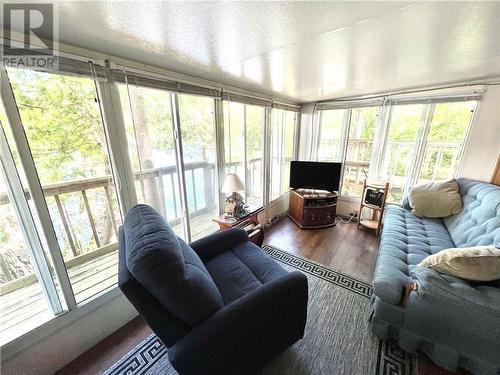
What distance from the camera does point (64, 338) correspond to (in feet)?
4.33

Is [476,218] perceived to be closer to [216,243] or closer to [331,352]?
[331,352]

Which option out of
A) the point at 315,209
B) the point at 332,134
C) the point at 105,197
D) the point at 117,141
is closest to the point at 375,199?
the point at 315,209

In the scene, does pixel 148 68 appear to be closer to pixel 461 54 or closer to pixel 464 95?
pixel 461 54

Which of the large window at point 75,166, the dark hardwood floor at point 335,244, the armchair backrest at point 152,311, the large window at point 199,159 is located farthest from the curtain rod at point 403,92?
the armchair backrest at point 152,311

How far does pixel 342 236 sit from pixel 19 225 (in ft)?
10.8

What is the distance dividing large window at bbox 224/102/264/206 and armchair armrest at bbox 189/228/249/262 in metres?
0.96

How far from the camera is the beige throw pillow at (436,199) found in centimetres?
224

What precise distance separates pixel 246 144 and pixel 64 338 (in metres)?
2.49

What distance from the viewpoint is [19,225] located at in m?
1.17

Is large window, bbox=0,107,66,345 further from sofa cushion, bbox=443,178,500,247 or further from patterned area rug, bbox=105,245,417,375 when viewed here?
sofa cushion, bbox=443,178,500,247

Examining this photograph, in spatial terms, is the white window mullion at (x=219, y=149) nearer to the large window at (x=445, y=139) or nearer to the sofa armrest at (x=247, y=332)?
the sofa armrest at (x=247, y=332)

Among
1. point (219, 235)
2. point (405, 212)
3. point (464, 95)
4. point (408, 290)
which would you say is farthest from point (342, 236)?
point (464, 95)

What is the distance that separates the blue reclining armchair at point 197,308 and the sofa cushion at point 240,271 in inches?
0.8

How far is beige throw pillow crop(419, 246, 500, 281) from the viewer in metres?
1.11
